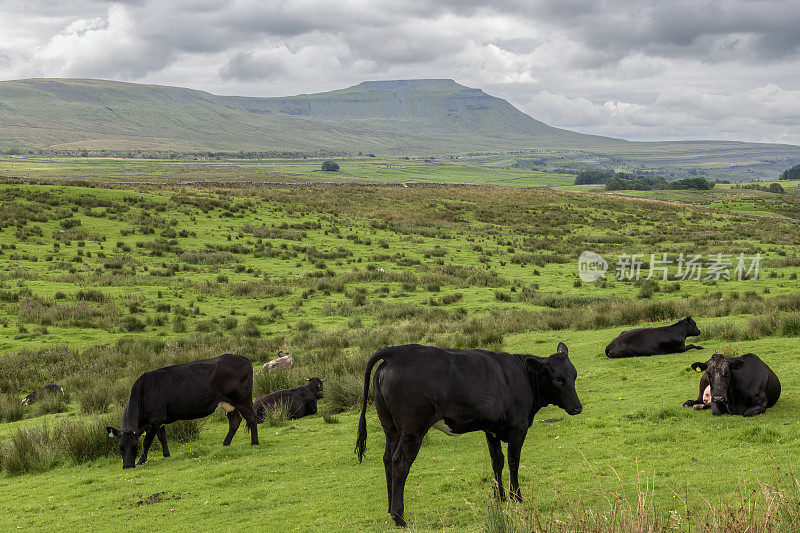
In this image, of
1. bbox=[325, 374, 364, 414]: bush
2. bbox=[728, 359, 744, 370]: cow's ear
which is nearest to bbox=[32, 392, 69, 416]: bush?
bbox=[325, 374, 364, 414]: bush

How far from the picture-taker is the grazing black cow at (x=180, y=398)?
11.2 meters

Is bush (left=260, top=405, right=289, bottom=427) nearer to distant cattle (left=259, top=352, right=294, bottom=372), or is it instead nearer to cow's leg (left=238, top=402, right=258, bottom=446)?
cow's leg (left=238, top=402, right=258, bottom=446)

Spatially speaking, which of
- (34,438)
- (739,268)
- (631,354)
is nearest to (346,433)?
(34,438)

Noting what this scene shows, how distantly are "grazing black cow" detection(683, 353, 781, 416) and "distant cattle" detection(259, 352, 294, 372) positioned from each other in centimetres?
1276

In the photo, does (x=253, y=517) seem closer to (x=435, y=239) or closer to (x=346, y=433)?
(x=346, y=433)

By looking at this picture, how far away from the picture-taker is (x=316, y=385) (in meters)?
15.9

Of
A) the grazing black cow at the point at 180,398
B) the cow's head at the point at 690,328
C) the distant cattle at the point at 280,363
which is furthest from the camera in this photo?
the distant cattle at the point at 280,363

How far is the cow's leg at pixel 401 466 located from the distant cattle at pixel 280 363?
11840 millimetres

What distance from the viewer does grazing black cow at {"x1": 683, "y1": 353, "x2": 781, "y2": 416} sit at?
10094 mm

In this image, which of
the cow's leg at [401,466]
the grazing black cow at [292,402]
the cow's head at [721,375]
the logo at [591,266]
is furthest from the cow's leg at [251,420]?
the logo at [591,266]

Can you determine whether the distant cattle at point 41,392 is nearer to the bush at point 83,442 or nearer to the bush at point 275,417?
the bush at point 83,442

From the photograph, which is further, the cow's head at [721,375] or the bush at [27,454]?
the bush at [27,454]

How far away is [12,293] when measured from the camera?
28000mm

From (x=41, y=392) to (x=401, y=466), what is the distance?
46.5 ft
